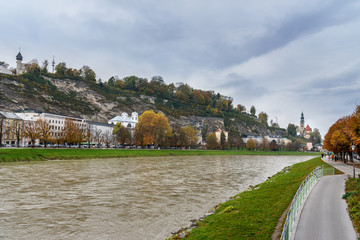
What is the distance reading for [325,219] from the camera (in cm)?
1104

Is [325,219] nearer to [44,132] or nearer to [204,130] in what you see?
[44,132]

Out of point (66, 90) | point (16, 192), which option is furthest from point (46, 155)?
point (66, 90)

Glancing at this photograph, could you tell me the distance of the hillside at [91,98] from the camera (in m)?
109

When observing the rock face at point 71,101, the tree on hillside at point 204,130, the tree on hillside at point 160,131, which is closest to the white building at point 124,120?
the rock face at point 71,101

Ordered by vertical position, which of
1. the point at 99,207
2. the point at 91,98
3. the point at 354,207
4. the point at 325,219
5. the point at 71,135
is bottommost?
the point at 99,207

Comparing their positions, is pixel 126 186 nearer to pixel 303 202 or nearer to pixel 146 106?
pixel 303 202

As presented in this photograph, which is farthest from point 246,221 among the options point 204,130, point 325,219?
point 204,130

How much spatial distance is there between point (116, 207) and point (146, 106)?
14560cm

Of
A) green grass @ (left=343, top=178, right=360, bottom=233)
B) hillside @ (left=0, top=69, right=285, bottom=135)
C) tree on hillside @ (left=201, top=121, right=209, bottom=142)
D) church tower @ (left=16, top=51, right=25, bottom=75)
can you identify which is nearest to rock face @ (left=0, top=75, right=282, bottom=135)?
hillside @ (left=0, top=69, right=285, bottom=135)

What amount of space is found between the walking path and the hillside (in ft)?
347

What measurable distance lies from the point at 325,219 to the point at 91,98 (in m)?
146

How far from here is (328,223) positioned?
10.5m

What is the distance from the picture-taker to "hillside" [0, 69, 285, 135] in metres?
109

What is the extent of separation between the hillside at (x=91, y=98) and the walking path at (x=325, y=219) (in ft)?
347
